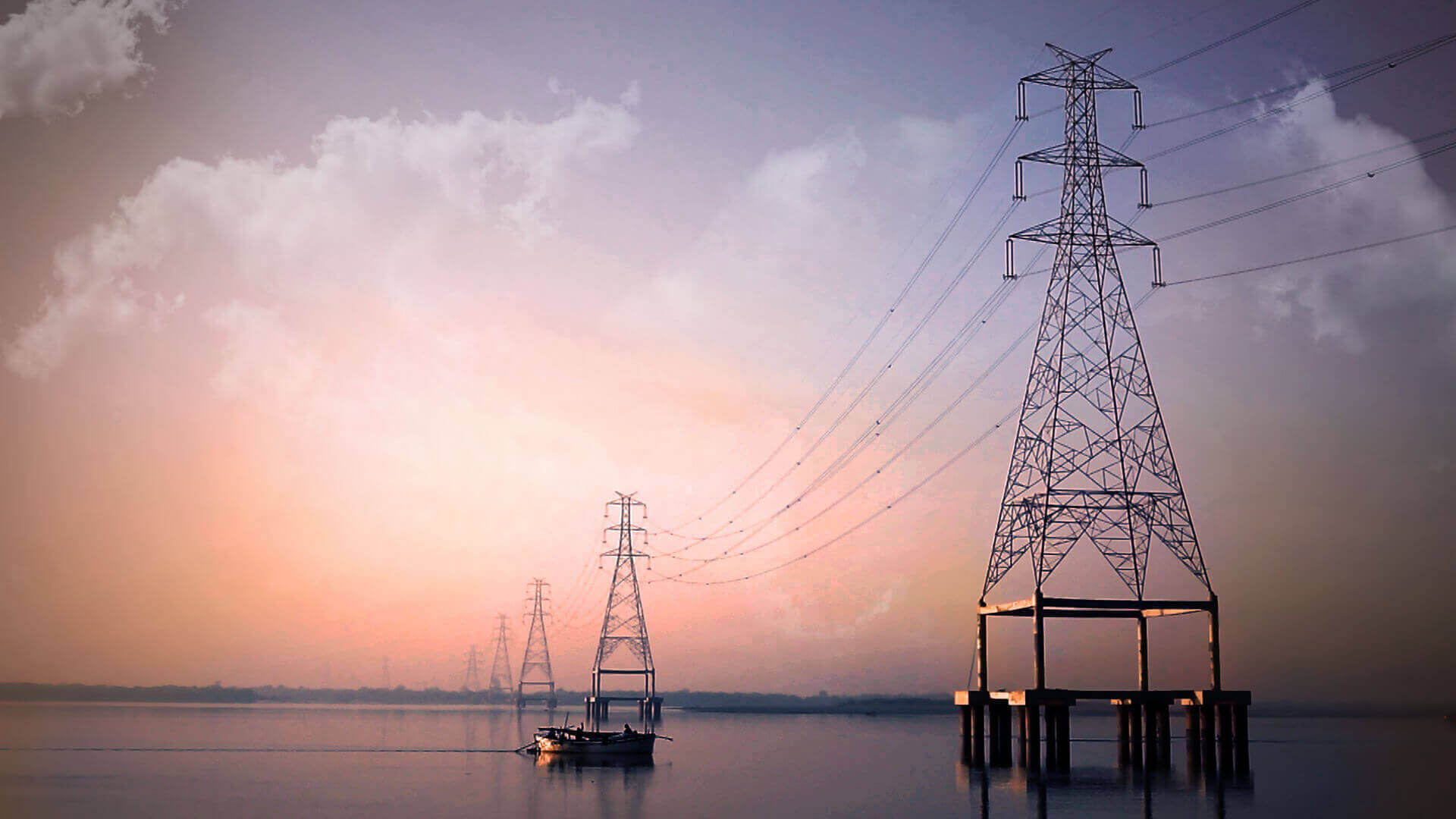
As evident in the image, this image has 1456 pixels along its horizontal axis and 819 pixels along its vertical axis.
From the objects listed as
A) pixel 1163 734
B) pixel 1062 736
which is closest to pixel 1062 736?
pixel 1062 736

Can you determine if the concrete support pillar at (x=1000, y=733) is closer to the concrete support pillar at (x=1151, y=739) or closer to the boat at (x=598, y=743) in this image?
the concrete support pillar at (x=1151, y=739)

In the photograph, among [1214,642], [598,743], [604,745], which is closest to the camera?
[1214,642]

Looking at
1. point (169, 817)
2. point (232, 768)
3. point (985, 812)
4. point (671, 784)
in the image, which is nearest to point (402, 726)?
point (232, 768)

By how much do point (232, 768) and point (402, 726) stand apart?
8791 cm

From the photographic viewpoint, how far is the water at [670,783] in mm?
44938

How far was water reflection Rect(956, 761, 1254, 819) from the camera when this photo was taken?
1655 inches

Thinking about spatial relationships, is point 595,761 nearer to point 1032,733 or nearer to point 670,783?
point 670,783

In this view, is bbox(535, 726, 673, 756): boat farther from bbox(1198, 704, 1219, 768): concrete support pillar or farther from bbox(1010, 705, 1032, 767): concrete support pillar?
bbox(1198, 704, 1219, 768): concrete support pillar

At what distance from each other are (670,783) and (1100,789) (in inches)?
778

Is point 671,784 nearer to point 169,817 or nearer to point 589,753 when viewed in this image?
point 589,753

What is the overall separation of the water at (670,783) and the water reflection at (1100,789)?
147mm

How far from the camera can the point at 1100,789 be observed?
48094 millimetres

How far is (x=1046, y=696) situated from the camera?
4566 cm

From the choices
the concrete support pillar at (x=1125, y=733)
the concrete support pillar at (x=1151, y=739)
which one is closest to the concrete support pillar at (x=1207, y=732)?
the concrete support pillar at (x=1151, y=739)
